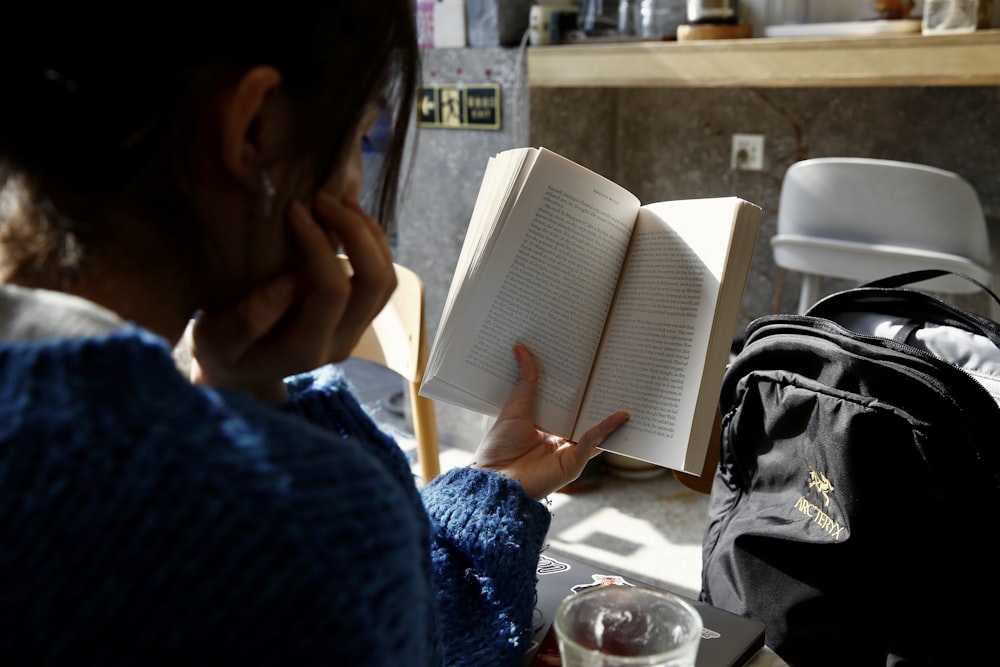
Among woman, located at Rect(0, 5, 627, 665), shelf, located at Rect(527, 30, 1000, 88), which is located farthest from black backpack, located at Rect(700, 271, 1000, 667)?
shelf, located at Rect(527, 30, 1000, 88)

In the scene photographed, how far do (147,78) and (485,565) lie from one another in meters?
0.43

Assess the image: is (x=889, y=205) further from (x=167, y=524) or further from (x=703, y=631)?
(x=167, y=524)

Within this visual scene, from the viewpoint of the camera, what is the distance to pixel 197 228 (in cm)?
48

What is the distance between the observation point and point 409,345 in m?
1.30

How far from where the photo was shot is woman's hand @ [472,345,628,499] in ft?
2.68

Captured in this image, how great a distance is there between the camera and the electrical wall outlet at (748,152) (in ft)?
8.68

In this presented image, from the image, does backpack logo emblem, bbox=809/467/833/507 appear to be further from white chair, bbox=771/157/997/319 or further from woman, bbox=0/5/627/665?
white chair, bbox=771/157/997/319

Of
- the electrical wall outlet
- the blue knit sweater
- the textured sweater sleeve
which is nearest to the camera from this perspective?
the blue knit sweater

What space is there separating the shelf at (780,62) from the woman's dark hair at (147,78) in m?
1.60

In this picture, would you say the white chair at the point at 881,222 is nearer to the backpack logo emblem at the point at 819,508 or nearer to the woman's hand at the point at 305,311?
the backpack logo emblem at the point at 819,508

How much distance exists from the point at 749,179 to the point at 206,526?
254 cm

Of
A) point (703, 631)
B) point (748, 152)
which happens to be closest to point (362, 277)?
point (703, 631)

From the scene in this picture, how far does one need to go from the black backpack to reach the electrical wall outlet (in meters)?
1.60

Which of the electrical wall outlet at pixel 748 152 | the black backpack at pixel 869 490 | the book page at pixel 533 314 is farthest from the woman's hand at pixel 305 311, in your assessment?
the electrical wall outlet at pixel 748 152
